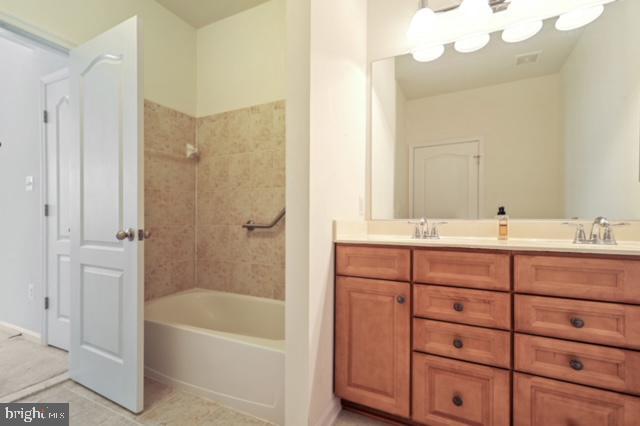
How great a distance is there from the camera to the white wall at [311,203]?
4.03 feet

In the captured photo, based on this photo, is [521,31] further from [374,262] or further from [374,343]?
[374,343]

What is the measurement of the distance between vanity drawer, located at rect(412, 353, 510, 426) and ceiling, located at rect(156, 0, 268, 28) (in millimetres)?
2729

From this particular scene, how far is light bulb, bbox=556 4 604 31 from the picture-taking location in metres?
1.39

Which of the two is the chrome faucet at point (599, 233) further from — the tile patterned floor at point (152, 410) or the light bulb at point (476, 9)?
the tile patterned floor at point (152, 410)

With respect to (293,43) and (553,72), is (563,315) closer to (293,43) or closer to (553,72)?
(553,72)

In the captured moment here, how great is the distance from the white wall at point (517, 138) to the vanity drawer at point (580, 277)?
546 millimetres

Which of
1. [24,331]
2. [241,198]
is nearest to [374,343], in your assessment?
[241,198]

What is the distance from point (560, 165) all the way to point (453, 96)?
69cm

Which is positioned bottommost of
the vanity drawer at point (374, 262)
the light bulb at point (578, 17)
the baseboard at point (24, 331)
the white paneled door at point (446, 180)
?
the baseboard at point (24, 331)

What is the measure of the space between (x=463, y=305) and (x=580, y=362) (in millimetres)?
404

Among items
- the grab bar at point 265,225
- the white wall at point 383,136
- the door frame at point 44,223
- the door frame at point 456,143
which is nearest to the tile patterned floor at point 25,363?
the door frame at point 44,223

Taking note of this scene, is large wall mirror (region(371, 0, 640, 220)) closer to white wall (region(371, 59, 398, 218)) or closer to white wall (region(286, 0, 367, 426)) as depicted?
white wall (region(371, 59, 398, 218))

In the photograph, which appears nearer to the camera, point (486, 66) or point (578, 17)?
point (578, 17)

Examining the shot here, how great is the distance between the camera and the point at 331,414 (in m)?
1.41
